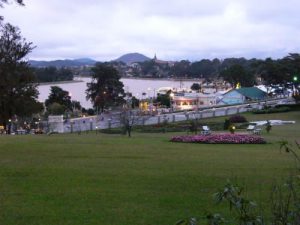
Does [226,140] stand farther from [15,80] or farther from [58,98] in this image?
[58,98]

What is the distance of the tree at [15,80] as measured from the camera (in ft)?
145

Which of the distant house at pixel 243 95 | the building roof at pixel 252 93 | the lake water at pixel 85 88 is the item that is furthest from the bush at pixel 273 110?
the lake water at pixel 85 88

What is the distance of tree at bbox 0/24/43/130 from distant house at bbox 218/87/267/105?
58193 mm

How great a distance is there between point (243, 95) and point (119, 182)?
93695mm

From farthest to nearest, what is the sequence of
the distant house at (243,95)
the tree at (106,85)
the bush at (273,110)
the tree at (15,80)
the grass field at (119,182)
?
the distant house at (243,95) < the tree at (106,85) < the bush at (273,110) < the tree at (15,80) < the grass field at (119,182)

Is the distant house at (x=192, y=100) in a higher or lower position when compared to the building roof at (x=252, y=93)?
lower

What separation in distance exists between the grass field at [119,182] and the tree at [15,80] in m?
26.6

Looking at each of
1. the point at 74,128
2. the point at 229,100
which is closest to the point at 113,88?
the point at 229,100

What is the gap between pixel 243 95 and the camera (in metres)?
103

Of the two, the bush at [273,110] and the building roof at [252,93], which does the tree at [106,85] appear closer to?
the building roof at [252,93]

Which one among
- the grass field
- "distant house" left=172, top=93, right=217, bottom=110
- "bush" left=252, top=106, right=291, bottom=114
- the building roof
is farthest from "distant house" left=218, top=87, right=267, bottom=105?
the grass field

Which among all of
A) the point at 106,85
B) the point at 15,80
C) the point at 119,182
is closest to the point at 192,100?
the point at 106,85

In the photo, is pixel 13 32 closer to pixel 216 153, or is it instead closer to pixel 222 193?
pixel 216 153

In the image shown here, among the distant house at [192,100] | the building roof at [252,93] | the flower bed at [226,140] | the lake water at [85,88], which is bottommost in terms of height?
the flower bed at [226,140]
